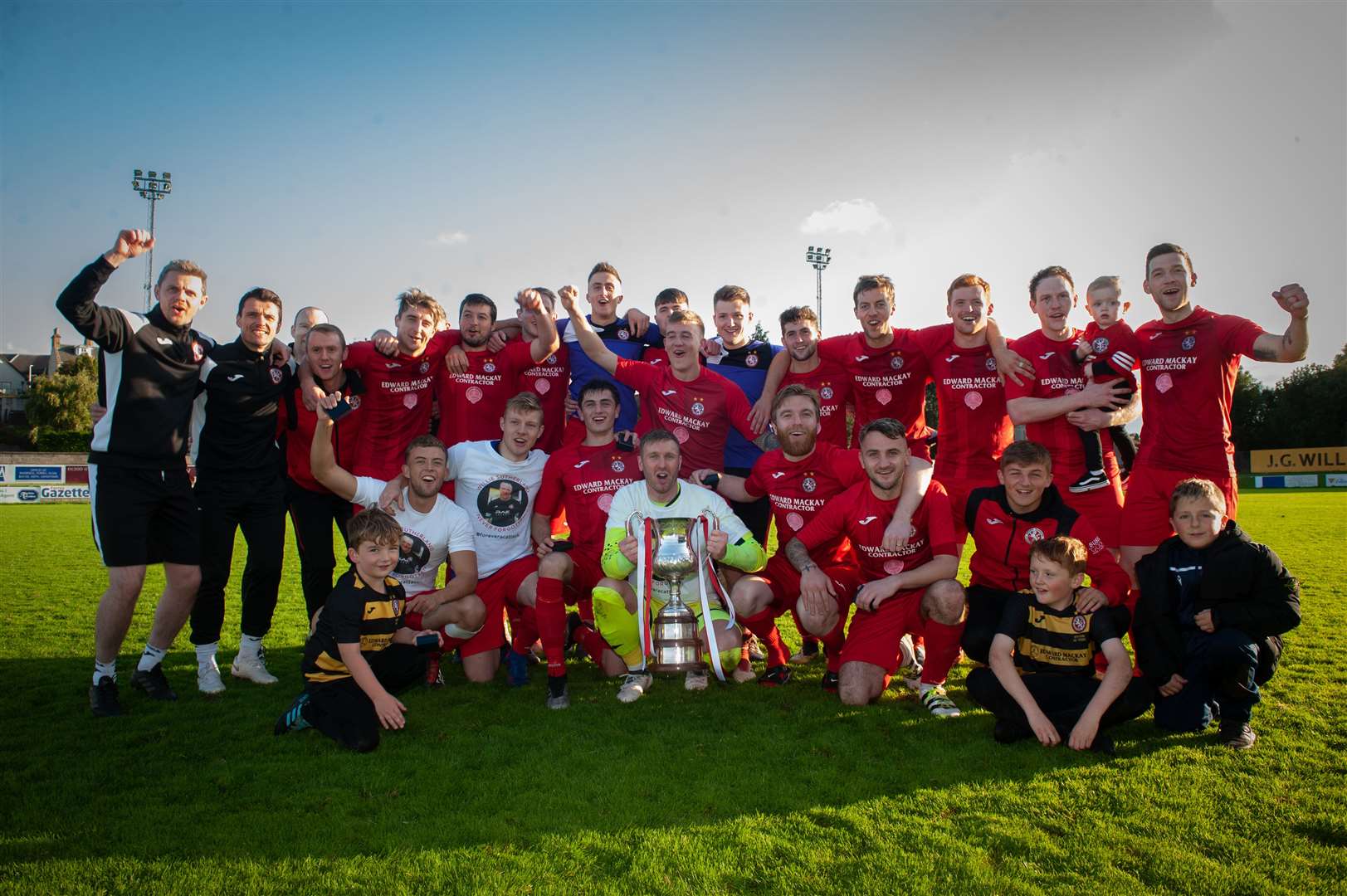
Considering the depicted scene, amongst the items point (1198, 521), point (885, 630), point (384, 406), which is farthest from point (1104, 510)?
point (384, 406)

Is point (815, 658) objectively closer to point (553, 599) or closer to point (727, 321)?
point (553, 599)

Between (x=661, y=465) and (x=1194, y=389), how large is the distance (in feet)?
10.6

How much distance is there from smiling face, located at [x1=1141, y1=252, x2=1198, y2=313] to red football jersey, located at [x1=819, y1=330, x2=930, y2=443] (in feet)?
4.74

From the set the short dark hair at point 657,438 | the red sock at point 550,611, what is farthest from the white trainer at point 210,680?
the short dark hair at point 657,438

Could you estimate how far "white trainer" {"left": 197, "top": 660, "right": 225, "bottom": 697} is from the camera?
4.81 m

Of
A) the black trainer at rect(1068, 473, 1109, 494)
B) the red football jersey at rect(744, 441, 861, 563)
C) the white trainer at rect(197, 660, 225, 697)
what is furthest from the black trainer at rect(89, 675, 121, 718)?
the black trainer at rect(1068, 473, 1109, 494)

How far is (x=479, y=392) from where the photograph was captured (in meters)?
5.99

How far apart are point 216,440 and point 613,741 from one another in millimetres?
3210

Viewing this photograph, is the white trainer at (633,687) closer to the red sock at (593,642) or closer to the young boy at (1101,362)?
the red sock at (593,642)

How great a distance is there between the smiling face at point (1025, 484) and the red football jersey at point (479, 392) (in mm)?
3450

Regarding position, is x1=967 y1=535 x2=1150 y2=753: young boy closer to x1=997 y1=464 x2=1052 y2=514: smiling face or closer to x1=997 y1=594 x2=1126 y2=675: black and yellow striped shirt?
x1=997 y1=594 x2=1126 y2=675: black and yellow striped shirt

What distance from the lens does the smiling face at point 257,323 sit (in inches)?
196

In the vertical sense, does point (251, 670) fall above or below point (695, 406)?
below

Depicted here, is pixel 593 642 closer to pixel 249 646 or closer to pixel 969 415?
pixel 249 646
